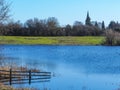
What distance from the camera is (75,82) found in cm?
4072

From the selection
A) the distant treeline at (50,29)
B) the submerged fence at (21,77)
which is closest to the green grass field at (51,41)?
the distant treeline at (50,29)

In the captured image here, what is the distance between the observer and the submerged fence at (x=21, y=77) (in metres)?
38.3

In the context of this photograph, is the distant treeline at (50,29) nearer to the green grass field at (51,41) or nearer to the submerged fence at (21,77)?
the green grass field at (51,41)

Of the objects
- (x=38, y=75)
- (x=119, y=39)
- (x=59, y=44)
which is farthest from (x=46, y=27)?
(x=38, y=75)

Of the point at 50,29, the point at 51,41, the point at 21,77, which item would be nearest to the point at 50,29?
the point at 50,29

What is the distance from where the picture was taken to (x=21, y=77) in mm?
41219

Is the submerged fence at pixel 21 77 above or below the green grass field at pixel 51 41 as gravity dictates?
above

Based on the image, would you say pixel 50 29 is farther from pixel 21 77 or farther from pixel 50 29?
pixel 21 77

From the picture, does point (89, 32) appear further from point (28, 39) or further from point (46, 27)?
point (28, 39)

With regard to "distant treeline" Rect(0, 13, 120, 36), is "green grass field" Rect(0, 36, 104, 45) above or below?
below

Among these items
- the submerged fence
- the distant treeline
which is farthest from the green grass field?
the submerged fence

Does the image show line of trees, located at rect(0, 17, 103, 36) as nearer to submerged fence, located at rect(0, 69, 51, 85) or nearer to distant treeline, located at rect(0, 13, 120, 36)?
distant treeline, located at rect(0, 13, 120, 36)

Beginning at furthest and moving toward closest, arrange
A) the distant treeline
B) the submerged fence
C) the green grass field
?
the distant treeline
the green grass field
the submerged fence

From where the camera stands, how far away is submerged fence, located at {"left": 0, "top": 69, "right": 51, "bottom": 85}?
3828cm
